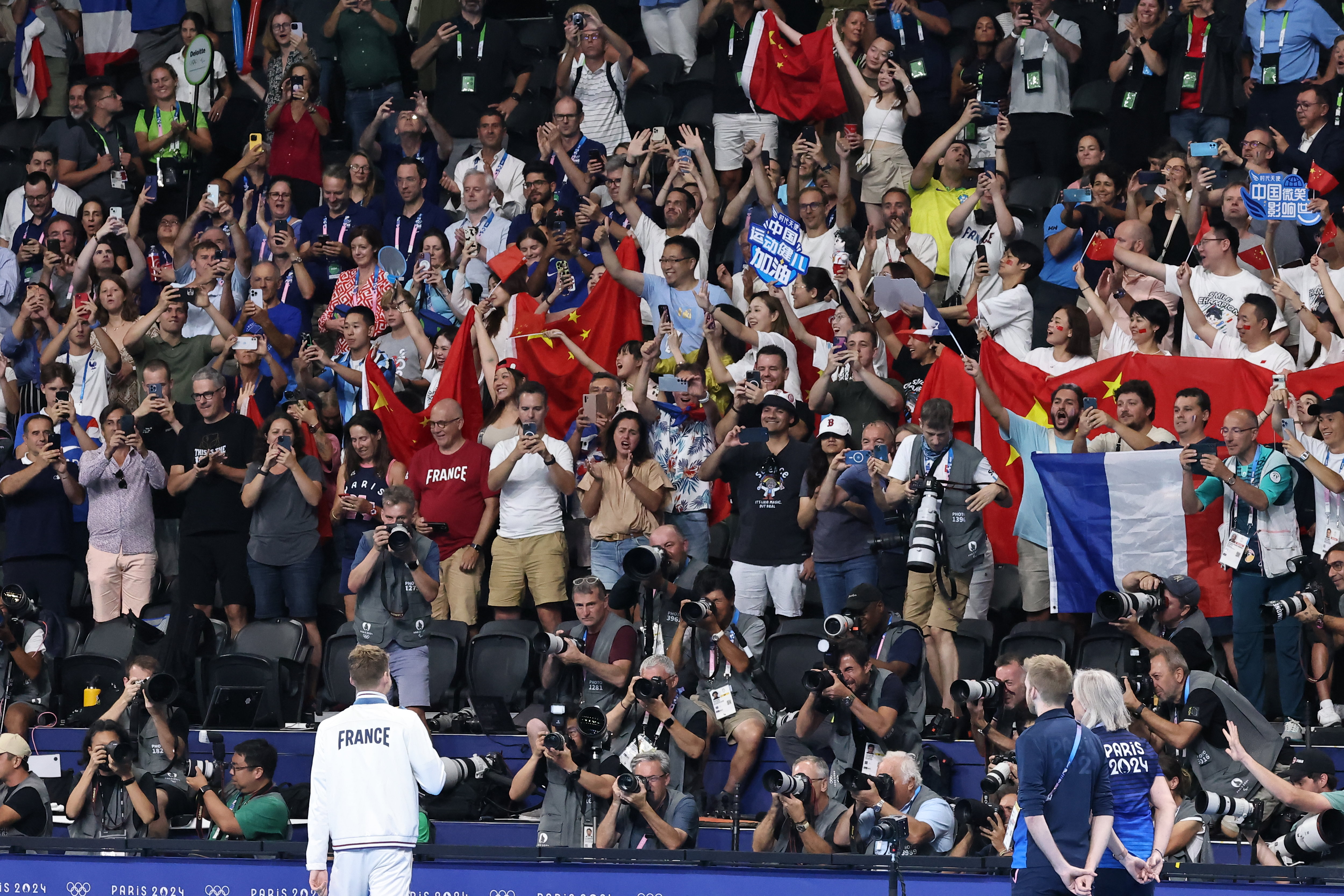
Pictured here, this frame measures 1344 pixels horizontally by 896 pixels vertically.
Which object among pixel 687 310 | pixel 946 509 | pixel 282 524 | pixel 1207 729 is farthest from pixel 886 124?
pixel 1207 729

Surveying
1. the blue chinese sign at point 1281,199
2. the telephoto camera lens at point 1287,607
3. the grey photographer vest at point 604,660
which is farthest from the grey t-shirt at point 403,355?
the telephoto camera lens at point 1287,607

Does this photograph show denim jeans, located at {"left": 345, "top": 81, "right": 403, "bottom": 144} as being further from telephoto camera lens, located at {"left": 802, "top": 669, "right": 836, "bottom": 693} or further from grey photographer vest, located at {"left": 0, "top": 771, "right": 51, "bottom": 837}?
telephoto camera lens, located at {"left": 802, "top": 669, "right": 836, "bottom": 693}

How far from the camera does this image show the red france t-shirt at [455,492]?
1259cm

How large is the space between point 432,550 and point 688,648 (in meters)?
1.97

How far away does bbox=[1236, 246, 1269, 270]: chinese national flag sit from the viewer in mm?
12750

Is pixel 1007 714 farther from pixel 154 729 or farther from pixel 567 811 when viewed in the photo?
pixel 154 729

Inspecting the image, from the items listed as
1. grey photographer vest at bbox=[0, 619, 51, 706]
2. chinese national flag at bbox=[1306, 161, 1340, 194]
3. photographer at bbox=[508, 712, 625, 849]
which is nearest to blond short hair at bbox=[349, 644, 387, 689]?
photographer at bbox=[508, 712, 625, 849]

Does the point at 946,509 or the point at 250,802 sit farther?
the point at 946,509

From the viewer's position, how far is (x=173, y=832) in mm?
10773

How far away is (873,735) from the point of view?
33.4 ft

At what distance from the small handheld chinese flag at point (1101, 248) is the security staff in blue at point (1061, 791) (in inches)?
Result: 254

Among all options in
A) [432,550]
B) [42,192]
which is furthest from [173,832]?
[42,192]

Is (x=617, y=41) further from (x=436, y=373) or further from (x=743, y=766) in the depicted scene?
(x=743, y=766)

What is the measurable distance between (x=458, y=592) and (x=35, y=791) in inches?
120
